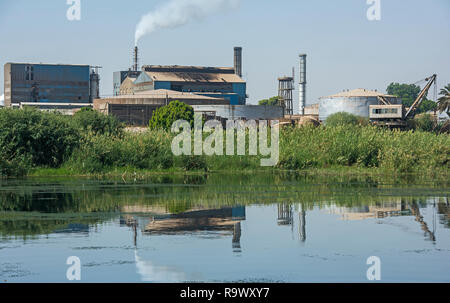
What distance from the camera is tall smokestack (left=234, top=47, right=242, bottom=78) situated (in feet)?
422

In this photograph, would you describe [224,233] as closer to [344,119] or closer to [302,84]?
[344,119]

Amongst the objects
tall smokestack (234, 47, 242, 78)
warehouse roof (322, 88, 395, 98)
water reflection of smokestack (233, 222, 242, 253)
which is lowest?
water reflection of smokestack (233, 222, 242, 253)

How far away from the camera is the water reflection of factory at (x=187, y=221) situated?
16.3 metres

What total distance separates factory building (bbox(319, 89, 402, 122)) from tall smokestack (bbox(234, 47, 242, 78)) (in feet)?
114

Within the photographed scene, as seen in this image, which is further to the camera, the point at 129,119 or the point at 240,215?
the point at 129,119

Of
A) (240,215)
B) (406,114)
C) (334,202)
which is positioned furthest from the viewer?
(406,114)

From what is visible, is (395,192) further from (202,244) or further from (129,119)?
(129,119)

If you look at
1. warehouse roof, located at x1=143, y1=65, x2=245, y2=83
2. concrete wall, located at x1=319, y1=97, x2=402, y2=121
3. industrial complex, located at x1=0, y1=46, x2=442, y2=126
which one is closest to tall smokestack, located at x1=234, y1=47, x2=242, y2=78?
industrial complex, located at x1=0, y1=46, x2=442, y2=126

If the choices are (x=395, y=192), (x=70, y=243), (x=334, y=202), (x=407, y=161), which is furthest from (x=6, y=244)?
(x=407, y=161)

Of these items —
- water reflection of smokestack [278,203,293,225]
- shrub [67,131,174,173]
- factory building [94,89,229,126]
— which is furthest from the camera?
factory building [94,89,229,126]

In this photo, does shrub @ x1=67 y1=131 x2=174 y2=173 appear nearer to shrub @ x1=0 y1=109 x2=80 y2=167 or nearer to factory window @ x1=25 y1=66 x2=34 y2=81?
shrub @ x1=0 y1=109 x2=80 y2=167

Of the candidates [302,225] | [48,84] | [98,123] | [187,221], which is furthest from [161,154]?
[48,84]
